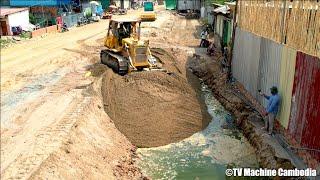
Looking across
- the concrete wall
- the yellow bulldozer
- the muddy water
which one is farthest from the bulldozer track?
the concrete wall

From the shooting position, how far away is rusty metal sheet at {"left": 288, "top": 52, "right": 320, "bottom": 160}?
9258 millimetres

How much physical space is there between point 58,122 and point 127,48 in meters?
6.37

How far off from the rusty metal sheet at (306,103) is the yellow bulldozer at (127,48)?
9.45 m

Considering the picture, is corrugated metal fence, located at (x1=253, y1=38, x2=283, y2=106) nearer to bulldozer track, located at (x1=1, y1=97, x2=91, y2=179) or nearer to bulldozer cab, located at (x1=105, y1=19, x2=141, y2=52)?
bulldozer track, located at (x1=1, y1=97, x2=91, y2=179)

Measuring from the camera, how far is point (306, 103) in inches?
385

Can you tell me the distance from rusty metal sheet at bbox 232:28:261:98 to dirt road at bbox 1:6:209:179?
4727 millimetres

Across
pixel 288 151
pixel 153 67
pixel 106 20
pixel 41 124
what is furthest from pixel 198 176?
pixel 106 20

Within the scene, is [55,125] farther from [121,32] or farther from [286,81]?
[286,81]

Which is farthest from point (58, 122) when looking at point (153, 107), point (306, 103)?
point (306, 103)

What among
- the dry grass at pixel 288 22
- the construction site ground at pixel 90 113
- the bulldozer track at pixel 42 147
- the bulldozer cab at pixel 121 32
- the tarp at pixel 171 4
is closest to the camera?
the dry grass at pixel 288 22

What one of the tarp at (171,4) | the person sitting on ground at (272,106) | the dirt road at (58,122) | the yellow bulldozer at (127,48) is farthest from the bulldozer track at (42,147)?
the tarp at (171,4)

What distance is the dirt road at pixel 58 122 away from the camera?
1070 centimetres

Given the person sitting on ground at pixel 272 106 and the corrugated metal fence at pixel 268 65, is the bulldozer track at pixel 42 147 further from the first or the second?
the corrugated metal fence at pixel 268 65

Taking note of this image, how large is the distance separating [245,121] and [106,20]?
3747 centimetres
